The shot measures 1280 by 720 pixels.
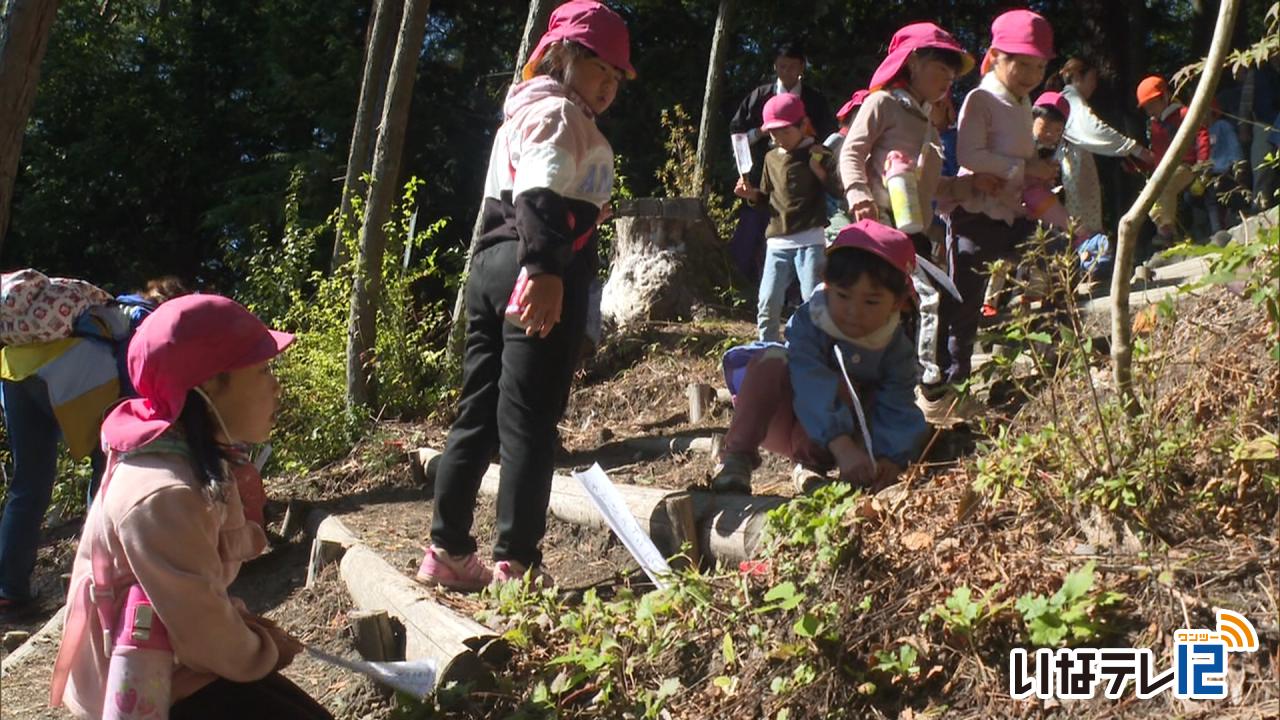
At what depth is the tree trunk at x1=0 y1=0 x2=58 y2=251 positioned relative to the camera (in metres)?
4.29

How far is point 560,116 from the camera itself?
13.6 feet

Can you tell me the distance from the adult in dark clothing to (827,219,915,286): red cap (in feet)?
13.2

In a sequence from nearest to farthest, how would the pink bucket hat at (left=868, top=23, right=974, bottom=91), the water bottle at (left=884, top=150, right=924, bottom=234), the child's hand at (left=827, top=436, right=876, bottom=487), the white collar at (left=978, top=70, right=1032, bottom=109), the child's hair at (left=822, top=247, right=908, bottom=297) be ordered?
the child's hand at (left=827, top=436, right=876, bottom=487) → the child's hair at (left=822, top=247, right=908, bottom=297) → the water bottle at (left=884, top=150, right=924, bottom=234) → the pink bucket hat at (left=868, top=23, right=974, bottom=91) → the white collar at (left=978, top=70, right=1032, bottom=109)

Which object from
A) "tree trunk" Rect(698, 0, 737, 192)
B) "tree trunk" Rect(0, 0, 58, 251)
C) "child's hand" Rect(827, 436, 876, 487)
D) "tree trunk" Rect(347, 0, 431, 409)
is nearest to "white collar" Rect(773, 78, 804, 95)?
"tree trunk" Rect(698, 0, 737, 192)

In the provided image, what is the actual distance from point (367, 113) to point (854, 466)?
18.6 feet

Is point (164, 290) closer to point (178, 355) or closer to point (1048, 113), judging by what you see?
point (178, 355)

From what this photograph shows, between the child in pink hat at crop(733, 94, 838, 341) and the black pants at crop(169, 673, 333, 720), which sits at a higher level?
the child in pink hat at crop(733, 94, 838, 341)

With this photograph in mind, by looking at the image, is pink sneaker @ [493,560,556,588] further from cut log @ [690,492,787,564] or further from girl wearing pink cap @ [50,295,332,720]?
girl wearing pink cap @ [50,295,332,720]

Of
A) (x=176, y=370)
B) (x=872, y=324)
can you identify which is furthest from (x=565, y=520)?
(x=176, y=370)

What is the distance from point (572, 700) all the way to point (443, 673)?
0.40 m

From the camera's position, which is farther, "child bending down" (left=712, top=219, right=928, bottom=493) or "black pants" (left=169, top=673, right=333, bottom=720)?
"child bending down" (left=712, top=219, right=928, bottom=493)

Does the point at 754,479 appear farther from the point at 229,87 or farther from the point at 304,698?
the point at 229,87

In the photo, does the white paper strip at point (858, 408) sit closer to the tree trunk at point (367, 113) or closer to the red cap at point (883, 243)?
the red cap at point (883, 243)

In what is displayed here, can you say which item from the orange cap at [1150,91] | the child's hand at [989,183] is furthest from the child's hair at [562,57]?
the orange cap at [1150,91]
